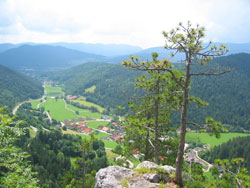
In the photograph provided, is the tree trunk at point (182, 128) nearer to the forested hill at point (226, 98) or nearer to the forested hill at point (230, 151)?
the forested hill at point (230, 151)

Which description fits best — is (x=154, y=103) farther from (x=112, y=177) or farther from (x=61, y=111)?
(x=61, y=111)

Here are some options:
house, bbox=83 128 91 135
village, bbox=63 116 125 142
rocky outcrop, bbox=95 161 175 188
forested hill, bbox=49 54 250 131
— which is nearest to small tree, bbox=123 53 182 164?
rocky outcrop, bbox=95 161 175 188

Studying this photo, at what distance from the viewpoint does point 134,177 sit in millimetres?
10062

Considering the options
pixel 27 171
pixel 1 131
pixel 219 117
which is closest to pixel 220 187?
pixel 27 171

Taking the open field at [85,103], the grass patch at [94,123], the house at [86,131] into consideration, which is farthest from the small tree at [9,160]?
the open field at [85,103]

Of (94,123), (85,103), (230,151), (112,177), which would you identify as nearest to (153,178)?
(112,177)

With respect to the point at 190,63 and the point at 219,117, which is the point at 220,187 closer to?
the point at 190,63

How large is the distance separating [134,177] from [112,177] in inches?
44.4

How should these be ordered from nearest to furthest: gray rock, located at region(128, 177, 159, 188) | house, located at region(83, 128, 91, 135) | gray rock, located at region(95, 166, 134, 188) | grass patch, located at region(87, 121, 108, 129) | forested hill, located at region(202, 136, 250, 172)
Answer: gray rock, located at region(128, 177, 159, 188)
gray rock, located at region(95, 166, 134, 188)
forested hill, located at region(202, 136, 250, 172)
house, located at region(83, 128, 91, 135)
grass patch, located at region(87, 121, 108, 129)

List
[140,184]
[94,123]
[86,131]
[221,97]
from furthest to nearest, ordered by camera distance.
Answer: [221,97], [94,123], [86,131], [140,184]

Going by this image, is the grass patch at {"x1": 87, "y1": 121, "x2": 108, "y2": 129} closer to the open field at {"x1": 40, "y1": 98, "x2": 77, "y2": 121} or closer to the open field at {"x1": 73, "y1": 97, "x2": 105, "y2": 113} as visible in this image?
the open field at {"x1": 40, "y1": 98, "x2": 77, "y2": 121}

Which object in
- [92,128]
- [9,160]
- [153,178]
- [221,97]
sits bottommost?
[92,128]

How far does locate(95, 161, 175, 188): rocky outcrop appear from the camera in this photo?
9.50 m

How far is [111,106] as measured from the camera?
167 m
